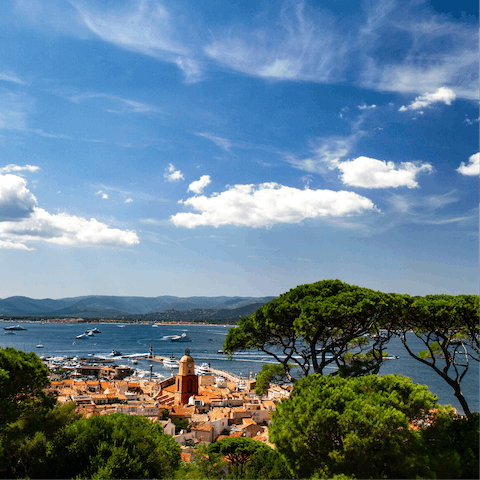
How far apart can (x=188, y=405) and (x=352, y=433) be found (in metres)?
35.1

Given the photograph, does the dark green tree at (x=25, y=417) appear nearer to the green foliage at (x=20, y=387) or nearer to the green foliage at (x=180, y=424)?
the green foliage at (x=20, y=387)

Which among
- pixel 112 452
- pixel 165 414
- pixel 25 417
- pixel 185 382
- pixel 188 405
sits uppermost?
pixel 25 417

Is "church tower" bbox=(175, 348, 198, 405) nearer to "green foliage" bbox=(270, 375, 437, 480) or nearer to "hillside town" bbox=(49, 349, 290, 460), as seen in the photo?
"hillside town" bbox=(49, 349, 290, 460)

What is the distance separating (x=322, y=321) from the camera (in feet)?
40.2

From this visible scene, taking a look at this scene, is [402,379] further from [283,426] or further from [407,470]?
[283,426]

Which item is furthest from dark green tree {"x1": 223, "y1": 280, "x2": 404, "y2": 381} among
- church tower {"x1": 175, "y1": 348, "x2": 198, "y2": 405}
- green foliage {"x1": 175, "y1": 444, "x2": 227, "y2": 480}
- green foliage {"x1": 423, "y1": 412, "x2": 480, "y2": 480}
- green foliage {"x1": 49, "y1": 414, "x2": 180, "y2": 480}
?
church tower {"x1": 175, "y1": 348, "x2": 198, "y2": 405}

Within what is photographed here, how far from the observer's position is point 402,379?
388 inches

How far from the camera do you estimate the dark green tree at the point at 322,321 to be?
12227mm

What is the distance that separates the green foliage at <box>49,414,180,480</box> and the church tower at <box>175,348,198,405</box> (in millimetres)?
29276

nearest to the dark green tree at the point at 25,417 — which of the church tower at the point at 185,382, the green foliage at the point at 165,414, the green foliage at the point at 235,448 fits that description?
the green foliage at the point at 235,448

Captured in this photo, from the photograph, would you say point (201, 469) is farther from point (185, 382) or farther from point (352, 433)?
point (185, 382)

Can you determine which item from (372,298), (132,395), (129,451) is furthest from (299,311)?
(132,395)

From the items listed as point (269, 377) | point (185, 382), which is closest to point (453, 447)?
point (269, 377)

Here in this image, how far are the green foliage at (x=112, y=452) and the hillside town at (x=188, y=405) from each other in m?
9.00
